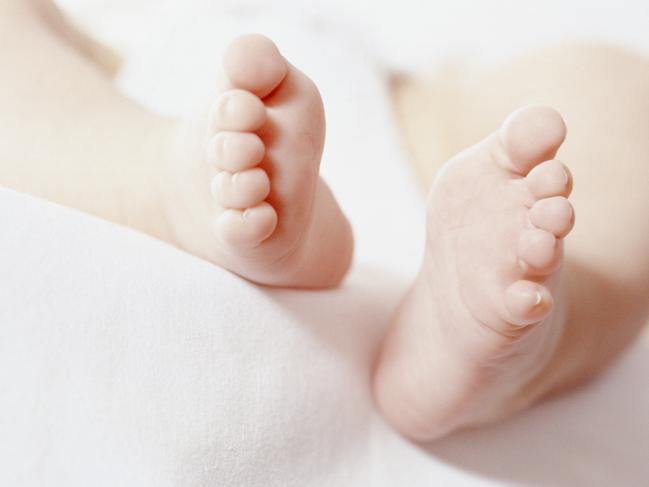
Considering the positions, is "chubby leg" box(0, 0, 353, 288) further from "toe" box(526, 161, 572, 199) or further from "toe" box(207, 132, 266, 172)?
"toe" box(526, 161, 572, 199)

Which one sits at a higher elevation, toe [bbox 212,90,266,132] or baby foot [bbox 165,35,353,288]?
toe [bbox 212,90,266,132]

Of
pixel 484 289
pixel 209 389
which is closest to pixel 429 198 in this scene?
pixel 484 289

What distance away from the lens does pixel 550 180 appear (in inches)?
20.4

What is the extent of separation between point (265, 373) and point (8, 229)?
19 centimetres

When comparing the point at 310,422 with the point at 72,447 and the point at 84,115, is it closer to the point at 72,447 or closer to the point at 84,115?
the point at 72,447

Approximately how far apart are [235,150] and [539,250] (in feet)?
0.62

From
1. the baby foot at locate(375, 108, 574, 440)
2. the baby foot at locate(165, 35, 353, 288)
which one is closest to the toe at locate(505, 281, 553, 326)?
the baby foot at locate(375, 108, 574, 440)

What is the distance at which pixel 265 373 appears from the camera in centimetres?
59

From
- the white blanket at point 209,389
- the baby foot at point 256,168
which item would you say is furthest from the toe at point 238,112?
the white blanket at point 209,389

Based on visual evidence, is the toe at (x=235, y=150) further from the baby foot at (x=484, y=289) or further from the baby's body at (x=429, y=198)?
the baby foot at (x=484, y=289)

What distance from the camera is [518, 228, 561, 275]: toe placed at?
510 mm

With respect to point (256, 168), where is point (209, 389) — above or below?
below

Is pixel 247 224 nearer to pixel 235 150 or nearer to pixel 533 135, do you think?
pixel 235 150

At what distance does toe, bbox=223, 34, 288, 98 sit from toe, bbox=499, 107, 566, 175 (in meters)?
0.15
